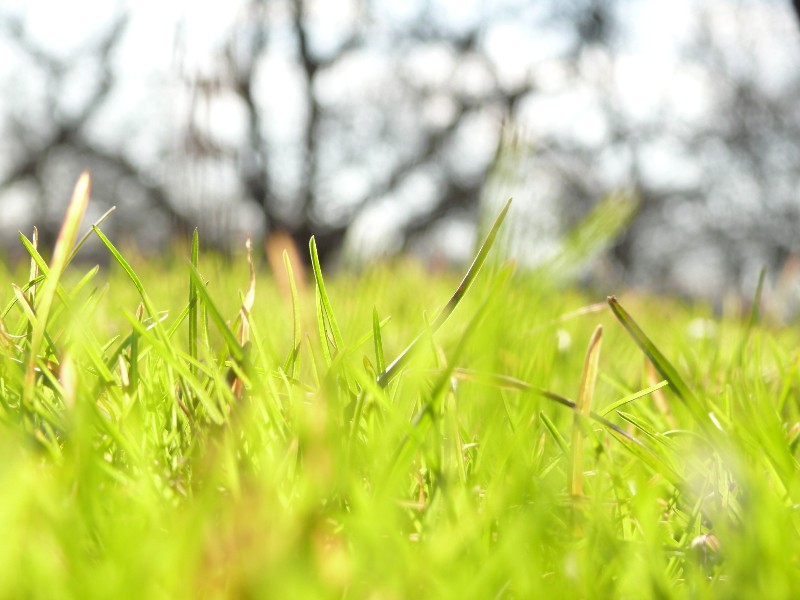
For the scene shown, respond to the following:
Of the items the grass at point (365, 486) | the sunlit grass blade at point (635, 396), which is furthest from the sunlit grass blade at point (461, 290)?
the sunlit grass blade at point (635, 396)

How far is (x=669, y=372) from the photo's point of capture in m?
0.38

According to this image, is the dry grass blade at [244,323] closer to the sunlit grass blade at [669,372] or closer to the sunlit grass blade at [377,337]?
the sunlit grass blade at [377,337]

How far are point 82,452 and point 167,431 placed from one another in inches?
7.9

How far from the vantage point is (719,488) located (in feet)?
1.31

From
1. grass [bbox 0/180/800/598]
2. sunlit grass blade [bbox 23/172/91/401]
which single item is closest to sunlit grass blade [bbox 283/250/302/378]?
grass [bbox 0/180/800/598]

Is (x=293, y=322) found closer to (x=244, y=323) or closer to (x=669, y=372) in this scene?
(x=244, y=323)

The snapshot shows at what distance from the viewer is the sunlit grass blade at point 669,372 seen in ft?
1.19

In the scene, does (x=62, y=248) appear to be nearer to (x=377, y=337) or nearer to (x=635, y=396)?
(x=377, y=337)

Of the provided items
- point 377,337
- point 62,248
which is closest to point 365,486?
point 377,337

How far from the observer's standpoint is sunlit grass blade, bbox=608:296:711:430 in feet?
1.19

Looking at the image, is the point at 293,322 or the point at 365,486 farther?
the point at 293,322

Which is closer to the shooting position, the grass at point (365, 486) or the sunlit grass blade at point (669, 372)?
the grass at point (365, 486)

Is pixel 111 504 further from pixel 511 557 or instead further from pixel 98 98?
pixel 98 98

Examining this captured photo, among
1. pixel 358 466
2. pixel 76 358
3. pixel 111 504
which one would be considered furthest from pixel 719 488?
pixel 76 358
